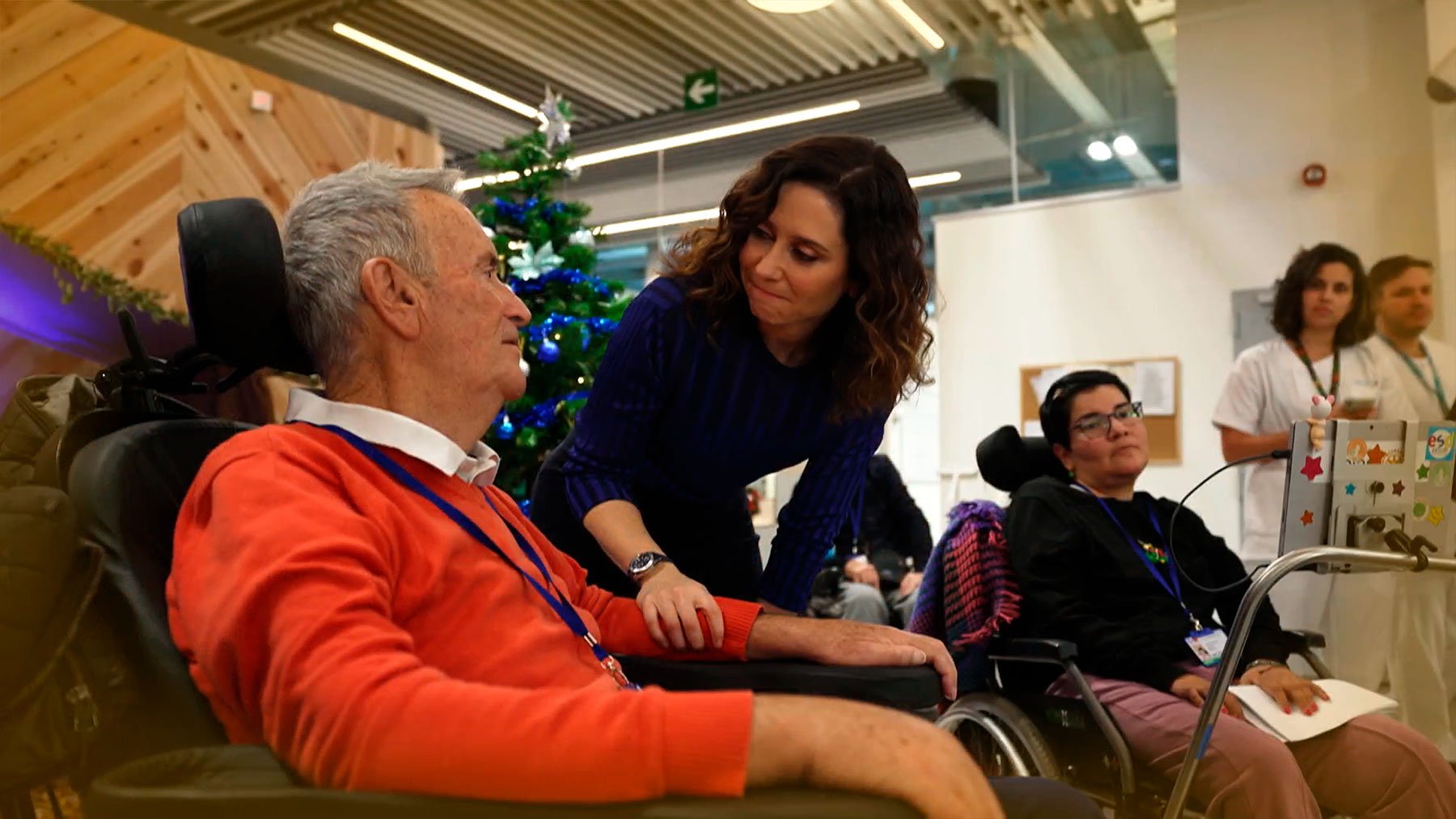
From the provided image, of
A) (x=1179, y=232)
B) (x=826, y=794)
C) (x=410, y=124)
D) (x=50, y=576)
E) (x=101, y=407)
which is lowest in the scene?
(x=826, y=794)

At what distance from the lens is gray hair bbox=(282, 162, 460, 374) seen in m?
1.14

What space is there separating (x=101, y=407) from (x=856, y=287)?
101 cm

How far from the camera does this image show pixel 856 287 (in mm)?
1649

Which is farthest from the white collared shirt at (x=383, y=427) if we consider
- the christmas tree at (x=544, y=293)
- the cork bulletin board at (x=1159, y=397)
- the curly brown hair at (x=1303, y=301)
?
the cork bulletin board at (x=1159, y=397)

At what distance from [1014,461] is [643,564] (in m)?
1.64

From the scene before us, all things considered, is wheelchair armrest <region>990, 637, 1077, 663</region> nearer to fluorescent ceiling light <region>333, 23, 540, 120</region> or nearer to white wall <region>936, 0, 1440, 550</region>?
white wall <region>936, 0, 1440, 550</region>

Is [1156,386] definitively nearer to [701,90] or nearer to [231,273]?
[701,90]

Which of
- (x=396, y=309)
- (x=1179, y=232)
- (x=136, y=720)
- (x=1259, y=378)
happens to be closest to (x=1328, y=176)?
(x=1179, y=232)

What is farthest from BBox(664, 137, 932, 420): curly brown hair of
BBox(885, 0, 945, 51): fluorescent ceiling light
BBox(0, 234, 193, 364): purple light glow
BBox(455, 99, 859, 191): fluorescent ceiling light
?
BBox(455, 99, 859, 191): fluorescent ceiling light

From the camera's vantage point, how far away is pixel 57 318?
4.36 m

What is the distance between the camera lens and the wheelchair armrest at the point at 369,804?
28.6 inches

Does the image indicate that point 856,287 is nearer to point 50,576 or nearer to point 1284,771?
point 50,576

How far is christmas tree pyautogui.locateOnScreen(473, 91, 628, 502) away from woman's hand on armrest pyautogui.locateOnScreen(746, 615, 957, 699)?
284cm

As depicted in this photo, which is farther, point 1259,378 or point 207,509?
point 1259,378
